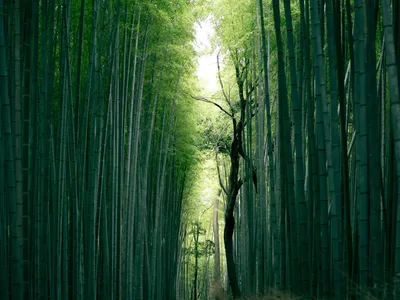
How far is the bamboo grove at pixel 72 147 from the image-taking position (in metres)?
3.60

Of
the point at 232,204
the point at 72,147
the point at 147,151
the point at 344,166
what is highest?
the point at 147,151

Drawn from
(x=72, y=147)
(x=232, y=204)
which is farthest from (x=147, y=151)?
(x=72, y=147)

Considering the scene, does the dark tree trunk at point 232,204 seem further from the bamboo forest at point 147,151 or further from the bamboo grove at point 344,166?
the bamboo grove at point 344,166

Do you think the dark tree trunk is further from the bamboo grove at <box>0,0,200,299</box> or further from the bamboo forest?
the bamboo grove at <box>0,0,200,299</box>

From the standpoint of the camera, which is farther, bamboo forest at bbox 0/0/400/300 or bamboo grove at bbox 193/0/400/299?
bamboo forest at bbox 0/0/400/300

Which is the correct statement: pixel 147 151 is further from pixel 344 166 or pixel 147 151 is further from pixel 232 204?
pixel 344 166

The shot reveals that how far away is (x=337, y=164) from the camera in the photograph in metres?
3.23

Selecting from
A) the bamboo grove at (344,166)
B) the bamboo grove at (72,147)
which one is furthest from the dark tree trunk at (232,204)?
the bamboo grove at (344,166)

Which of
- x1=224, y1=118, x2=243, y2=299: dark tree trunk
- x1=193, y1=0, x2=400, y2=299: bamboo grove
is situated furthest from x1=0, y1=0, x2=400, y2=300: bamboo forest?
x1=224, y1=118, x2=243, y2=299: dark tree trunk

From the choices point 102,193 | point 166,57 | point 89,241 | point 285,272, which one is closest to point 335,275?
point 285,272

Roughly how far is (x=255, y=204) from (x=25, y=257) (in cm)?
532

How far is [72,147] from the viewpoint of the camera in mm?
4508

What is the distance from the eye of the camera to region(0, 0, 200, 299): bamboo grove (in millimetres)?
3604

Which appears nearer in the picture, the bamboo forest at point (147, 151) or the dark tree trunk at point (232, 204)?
the bamboo forest at point (147, 151)
